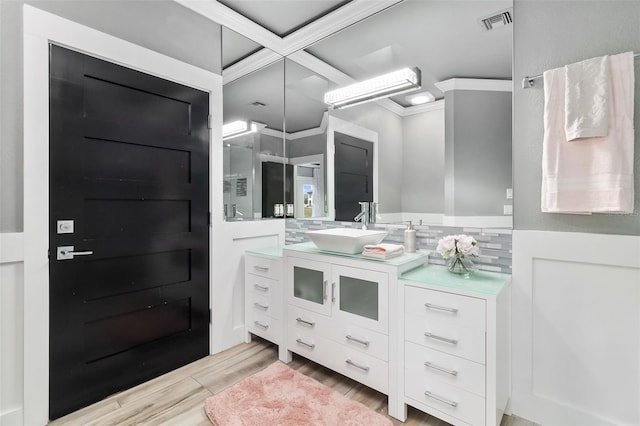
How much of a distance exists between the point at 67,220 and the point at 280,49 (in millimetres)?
2197

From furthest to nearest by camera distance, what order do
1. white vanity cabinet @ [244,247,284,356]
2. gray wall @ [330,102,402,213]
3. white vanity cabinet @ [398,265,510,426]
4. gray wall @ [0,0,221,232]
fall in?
white vanity cabinet @ [244,247,284,356]
gray wall @ [330,102,402,213]
gray wall @ [0,0,221,232]
white vanity cabinet @ [398,265,510,426]

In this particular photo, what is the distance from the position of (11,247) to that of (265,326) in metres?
1.65

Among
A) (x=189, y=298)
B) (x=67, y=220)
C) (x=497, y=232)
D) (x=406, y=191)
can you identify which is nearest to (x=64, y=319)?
(x=67, y=220)

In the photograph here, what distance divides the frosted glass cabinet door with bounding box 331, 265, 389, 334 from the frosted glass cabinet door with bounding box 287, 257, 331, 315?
65 millimetres

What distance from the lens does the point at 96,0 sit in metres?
1.82

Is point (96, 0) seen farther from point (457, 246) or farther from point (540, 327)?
point (540, 327)

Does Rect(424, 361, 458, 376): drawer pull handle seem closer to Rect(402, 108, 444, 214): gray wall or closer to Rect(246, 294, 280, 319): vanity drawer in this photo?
Rect(402, 108, 444, 214): gray wall

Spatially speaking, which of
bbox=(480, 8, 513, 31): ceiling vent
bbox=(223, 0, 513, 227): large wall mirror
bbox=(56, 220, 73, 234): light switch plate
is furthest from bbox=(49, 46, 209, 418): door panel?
bbox=(480, 8, 513, 31): ceiling vent

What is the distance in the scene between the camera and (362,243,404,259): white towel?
185 centimetres

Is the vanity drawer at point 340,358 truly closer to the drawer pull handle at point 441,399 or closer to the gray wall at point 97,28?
the drawer pull handle at point 441,399

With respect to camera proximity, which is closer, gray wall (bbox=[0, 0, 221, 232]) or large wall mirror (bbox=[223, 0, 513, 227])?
gray wall (bbox=[0, 0, 221, 232])

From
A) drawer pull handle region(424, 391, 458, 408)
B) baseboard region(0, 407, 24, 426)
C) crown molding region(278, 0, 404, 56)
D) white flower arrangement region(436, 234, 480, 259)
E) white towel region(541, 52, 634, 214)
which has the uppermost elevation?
crown molding region(278, 0, 404, 56)

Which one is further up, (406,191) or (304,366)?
(406,191)

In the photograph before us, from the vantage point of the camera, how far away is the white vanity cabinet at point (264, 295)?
2.39m
